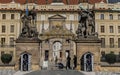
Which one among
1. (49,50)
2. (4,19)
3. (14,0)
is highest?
(14,0)

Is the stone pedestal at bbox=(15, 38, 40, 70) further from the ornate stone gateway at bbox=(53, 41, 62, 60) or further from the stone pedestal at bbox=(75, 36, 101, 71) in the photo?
the ornate stone gateway at bbox=(53, 41, 62, 60)

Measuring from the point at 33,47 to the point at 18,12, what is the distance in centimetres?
4213

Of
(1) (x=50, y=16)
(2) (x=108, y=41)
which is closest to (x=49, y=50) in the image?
(1) (x=50, y=16)

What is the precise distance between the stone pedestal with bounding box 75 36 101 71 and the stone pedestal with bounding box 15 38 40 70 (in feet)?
12.9

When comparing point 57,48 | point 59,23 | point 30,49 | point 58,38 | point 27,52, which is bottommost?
point 57,48

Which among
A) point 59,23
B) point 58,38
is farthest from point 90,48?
point 59,23

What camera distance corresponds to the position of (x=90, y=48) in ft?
96.6

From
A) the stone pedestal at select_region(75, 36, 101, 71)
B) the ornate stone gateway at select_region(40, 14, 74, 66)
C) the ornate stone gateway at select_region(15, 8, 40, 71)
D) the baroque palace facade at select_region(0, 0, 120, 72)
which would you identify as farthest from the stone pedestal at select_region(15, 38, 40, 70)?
the baroque palace facade at select_region(0, 0, 120, 72)

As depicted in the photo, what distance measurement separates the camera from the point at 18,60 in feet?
96.6

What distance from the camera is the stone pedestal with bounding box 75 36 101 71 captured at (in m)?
29.3

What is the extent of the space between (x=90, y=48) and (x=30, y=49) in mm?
5781

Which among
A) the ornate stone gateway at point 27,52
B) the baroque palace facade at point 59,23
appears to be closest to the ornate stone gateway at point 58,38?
the baroque palace facade at point 59,23

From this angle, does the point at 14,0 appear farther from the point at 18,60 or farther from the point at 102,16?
the point at 18,60

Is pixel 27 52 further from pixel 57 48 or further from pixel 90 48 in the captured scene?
pixel 57 48
